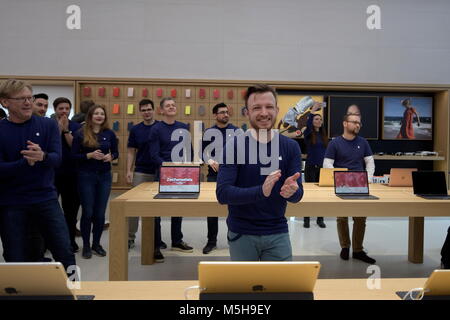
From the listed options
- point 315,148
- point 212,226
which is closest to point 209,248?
point 212,226

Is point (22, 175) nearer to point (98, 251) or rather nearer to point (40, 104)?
point (40, 104)

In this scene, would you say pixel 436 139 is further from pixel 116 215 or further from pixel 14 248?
Answer: pixel 14 248

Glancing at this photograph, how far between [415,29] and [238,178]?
5473 mm

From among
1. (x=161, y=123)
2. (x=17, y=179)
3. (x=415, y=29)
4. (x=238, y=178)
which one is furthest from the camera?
(x=415, y=29)

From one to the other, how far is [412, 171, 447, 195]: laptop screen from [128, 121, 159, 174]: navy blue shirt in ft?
8.17

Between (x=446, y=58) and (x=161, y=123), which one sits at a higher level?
(x=446, y=58)

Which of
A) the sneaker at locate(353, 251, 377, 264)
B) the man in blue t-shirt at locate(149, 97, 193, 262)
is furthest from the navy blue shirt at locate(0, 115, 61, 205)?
the sneaker at locate(353, 251, 377, 264)

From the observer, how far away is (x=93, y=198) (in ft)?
11.7

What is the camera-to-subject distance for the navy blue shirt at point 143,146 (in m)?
3.82

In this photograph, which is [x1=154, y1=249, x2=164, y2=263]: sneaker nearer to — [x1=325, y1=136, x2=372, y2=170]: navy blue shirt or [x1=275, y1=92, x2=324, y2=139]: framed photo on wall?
[x1=325, y1=136, x2=372, y2=170]: navy blue shirt

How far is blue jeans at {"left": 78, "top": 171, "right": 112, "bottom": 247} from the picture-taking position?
352cm

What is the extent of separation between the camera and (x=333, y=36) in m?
5.59

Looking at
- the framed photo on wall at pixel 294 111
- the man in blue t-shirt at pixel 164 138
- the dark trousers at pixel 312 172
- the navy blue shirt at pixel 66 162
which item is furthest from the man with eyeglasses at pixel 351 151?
the navy blue shirt at pixel 66 162

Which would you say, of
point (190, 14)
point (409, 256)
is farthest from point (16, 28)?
point (409, 256)
